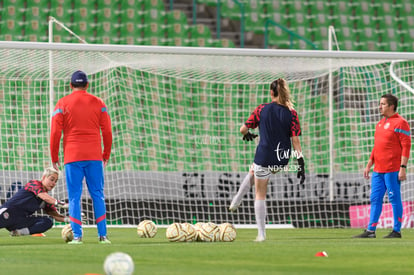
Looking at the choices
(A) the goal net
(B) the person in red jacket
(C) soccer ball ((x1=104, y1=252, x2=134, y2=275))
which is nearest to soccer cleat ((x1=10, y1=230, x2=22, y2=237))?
(A) the goal net

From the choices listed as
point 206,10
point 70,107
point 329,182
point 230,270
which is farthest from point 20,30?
point 230,270

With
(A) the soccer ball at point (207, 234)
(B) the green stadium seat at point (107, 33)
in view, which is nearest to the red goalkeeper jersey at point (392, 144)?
(A) the soccer ball at point (207, 234)

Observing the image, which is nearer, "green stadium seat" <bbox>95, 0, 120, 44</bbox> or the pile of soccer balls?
the pile of soccer balls

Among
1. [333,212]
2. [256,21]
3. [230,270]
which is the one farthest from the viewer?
[256,21]

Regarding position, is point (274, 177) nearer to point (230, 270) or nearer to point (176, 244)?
point (176, 244)

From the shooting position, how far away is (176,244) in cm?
858

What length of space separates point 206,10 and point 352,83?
6902 mm

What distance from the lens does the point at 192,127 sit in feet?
54.8

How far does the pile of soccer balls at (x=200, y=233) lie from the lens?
29.8ft

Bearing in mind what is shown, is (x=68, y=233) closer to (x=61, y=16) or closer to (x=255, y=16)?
(x=61, y=16)

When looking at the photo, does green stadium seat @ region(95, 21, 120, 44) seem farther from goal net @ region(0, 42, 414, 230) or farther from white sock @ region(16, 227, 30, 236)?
white sock @ region(16, 227, 30, 236)

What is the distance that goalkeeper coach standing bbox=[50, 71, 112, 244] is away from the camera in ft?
28.6

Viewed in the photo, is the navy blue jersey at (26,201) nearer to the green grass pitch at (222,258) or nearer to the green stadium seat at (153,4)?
the green grass pitch at (222,258)

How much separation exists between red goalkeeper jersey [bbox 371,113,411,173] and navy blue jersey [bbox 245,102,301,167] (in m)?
1.70
